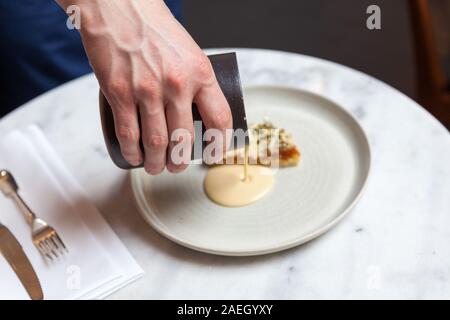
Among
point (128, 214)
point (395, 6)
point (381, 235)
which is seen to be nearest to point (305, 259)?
point (381, 235)

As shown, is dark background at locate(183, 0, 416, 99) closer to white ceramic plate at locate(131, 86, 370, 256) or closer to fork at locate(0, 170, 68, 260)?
white ceramic plate at locate(131, 86, 370, 256)

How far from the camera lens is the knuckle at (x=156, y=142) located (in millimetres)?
653

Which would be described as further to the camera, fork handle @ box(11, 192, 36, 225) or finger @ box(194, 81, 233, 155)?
fork handle @ box(11, 192, 36, 225)

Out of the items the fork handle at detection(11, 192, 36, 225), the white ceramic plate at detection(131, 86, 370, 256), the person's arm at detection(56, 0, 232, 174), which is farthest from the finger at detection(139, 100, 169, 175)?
the fork handle at detection(11, 192, 36, 225)

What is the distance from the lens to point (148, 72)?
635 mm

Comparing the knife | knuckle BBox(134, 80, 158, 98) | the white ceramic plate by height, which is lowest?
the knife

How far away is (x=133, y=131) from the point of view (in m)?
0.65

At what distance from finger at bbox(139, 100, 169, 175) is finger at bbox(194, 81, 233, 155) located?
44 mm

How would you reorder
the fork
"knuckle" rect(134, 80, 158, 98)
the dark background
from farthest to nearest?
the dark background < the fork < "knuckle" rect(134, 80, 158, 98)

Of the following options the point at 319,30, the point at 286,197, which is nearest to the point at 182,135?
the point at 286,197

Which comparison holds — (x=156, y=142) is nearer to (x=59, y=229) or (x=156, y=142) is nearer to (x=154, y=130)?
(x=154, y=130)

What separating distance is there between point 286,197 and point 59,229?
0.97ft

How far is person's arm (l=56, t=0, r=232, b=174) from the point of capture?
0.64m

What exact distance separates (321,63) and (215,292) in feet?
1.52
